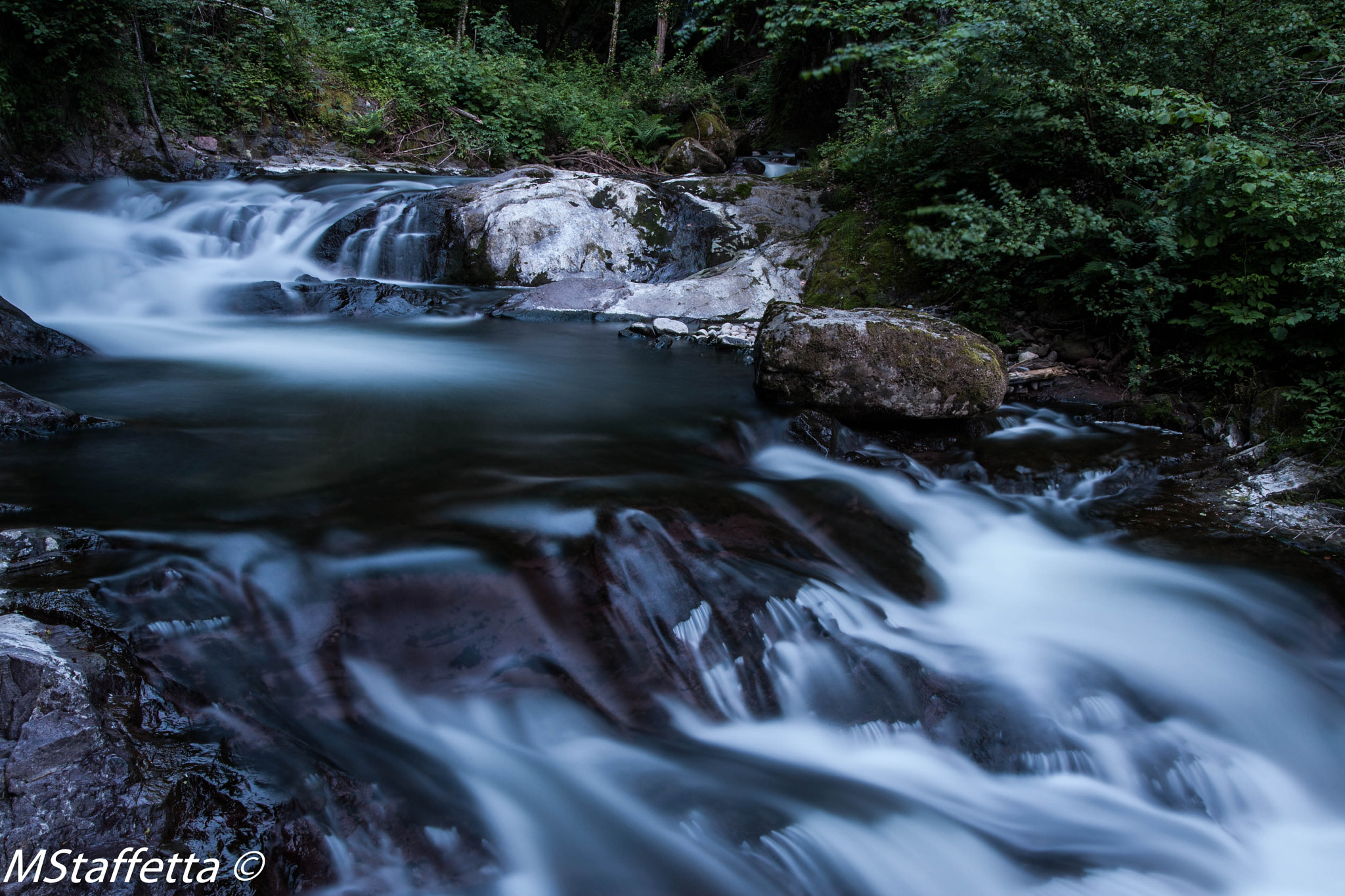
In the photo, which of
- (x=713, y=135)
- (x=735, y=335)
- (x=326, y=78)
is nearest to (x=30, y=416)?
(x=735, y=335)

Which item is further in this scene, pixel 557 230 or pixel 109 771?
pixel 557 230

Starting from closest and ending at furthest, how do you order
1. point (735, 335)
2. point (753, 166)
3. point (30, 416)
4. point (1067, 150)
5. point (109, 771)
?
point (109, 771) < point (30, 416) < point (1067, 150) < point (735, 335) < point (753, 166)

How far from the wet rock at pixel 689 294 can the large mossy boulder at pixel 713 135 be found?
293 inches

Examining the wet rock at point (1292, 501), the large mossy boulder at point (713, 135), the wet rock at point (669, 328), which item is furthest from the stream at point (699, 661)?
the large mossy boulder at point (713, 135)

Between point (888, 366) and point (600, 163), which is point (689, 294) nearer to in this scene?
point (888, 366)

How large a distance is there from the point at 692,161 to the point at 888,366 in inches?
457

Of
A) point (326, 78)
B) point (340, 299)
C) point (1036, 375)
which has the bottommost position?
point (340, 299)

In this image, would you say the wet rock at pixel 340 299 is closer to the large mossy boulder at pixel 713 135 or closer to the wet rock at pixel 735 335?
the wet rock at pixel 735 335

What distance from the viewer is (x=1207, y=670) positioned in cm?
321

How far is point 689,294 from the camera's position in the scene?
28.3 feet

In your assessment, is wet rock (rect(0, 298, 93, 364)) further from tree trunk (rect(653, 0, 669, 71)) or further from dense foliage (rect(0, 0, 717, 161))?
tree trunk (rect(653, 0, 669, 71))

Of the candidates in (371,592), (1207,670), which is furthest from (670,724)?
(1207,670)

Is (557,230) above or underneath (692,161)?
underneath

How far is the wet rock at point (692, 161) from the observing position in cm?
1506
